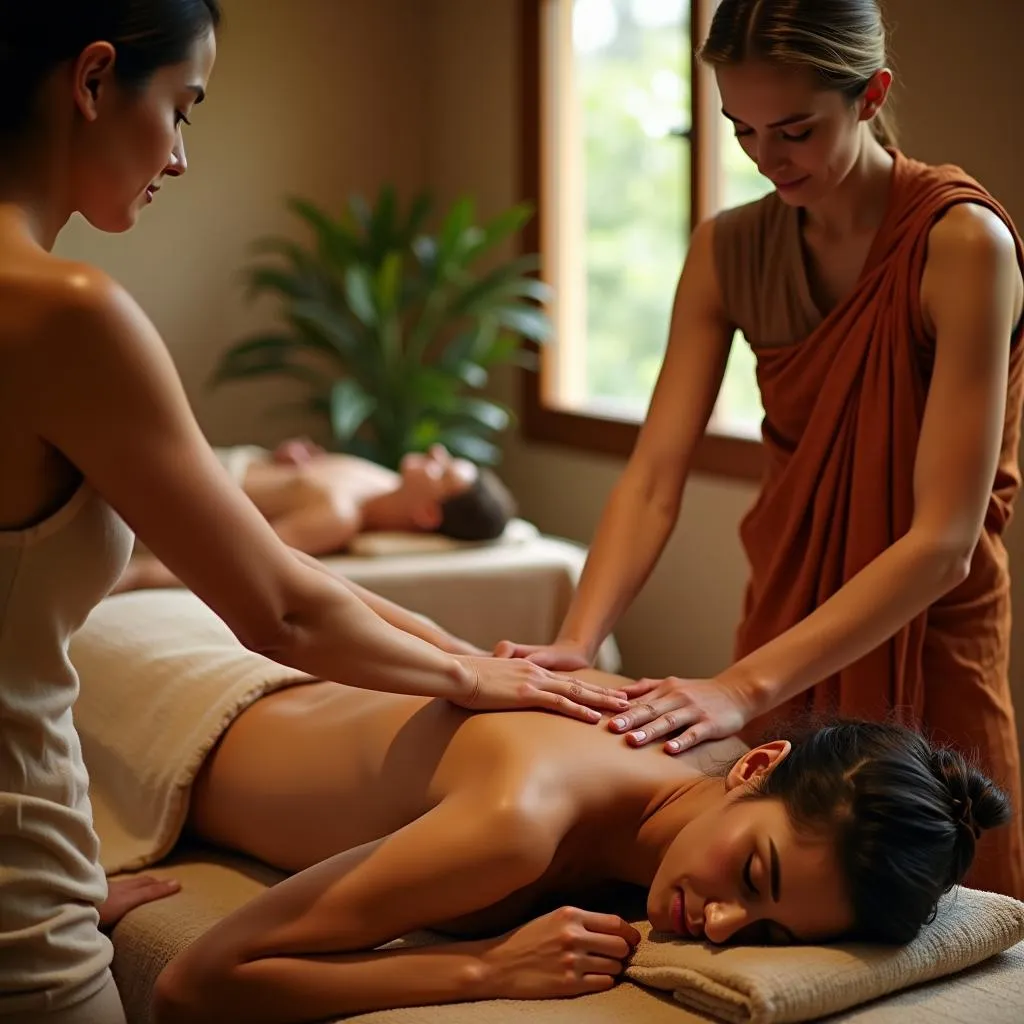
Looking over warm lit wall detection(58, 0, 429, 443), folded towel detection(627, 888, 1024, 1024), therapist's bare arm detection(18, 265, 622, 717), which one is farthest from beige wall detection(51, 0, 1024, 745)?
therapist's bare arm detection(18, 265, 622, 717)

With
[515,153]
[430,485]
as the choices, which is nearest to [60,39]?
[430,485]

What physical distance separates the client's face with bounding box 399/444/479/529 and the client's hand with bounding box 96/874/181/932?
183 centimetres

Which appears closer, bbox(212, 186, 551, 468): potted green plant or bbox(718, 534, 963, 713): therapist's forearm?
bbox(718, 534, 963, 713): therapist's forearm

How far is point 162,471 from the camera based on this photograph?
1117 mm

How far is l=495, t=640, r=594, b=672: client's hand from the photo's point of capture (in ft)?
6.05

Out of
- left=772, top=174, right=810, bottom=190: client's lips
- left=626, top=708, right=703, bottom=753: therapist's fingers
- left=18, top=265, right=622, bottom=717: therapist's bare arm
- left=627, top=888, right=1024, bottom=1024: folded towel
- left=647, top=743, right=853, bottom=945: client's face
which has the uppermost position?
left=772, top=174, right=810, bottom=190: client's lips

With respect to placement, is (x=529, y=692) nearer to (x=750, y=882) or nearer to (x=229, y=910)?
(x=750, y=882)

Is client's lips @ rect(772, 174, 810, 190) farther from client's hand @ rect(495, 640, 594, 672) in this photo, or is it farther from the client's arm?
the client's arm

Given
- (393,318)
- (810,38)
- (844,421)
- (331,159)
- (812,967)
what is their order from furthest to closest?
(331,159) < (393,318) < (844,421) < (810,38) < (812,967)

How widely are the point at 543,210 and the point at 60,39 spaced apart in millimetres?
3632

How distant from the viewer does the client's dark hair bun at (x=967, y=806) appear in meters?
1.48

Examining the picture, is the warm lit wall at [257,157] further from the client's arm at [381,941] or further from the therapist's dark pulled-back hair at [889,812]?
the therapist's dark pulled-back hair at [889,812]

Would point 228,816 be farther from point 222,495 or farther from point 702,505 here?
point 702,505

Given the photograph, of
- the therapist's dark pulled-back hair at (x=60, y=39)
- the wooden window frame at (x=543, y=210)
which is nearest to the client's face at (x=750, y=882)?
the therapist's dark pulled-back hair at (x=60, y=39)
